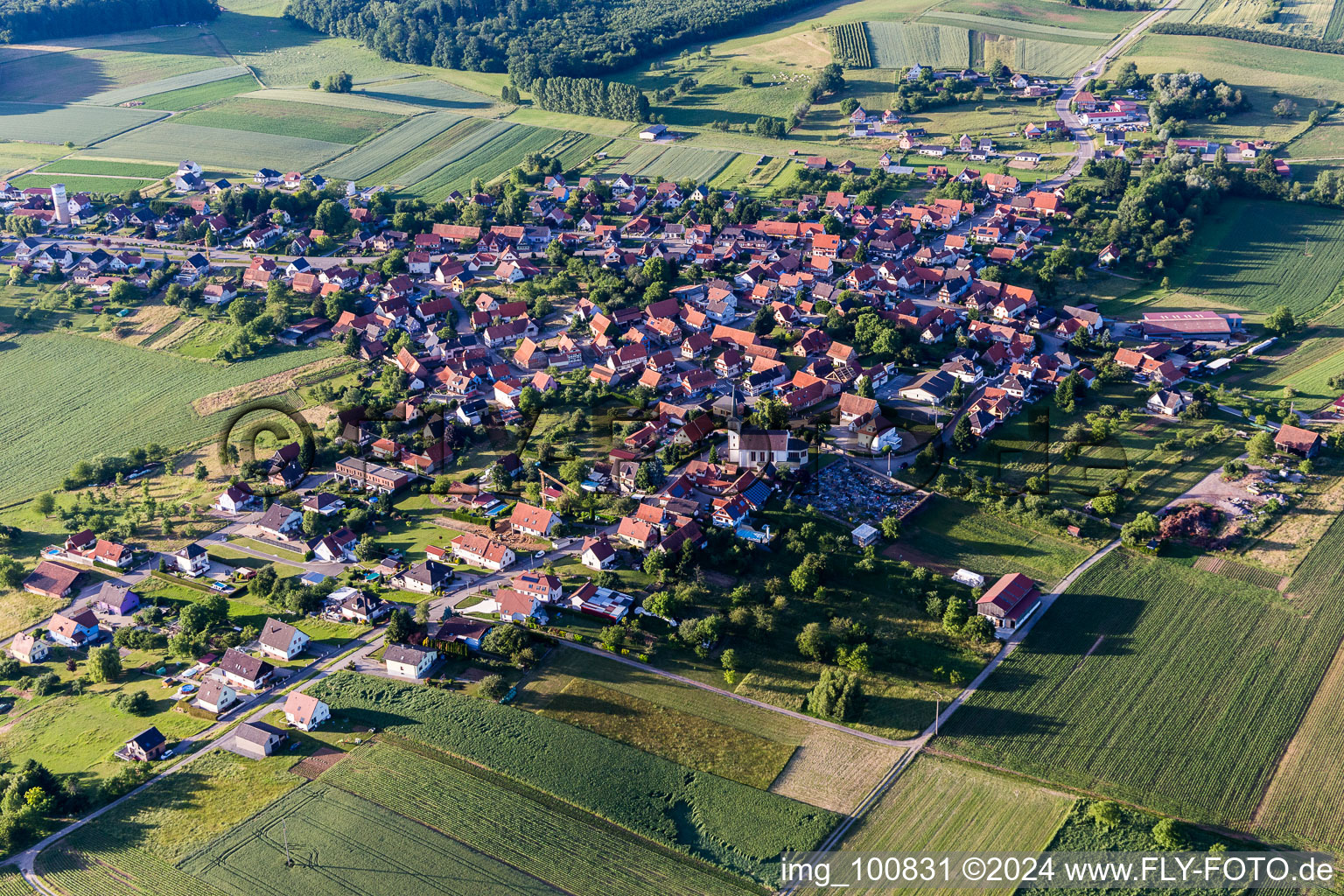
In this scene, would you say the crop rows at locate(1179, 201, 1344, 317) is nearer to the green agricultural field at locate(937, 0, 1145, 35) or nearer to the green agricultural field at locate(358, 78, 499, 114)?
the green agricultural field at locate(937, 0, 1145, 35)

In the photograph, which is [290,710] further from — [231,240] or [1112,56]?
[1112,56]

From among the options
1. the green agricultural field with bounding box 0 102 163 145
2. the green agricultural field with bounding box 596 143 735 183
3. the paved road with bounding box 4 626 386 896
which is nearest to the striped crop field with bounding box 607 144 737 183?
the green agricultural field with bounding box 596 143 735 183

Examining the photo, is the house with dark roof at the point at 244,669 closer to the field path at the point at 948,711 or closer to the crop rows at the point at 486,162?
the field path at the point at 948,711

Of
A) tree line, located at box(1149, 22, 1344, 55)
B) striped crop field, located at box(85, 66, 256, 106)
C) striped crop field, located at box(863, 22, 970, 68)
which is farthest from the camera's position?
striped crop field, located at box(85, 66, 256, 106)

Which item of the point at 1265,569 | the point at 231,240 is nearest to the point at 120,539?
the point at 231,240

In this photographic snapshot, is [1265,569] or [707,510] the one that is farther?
[707,510]
